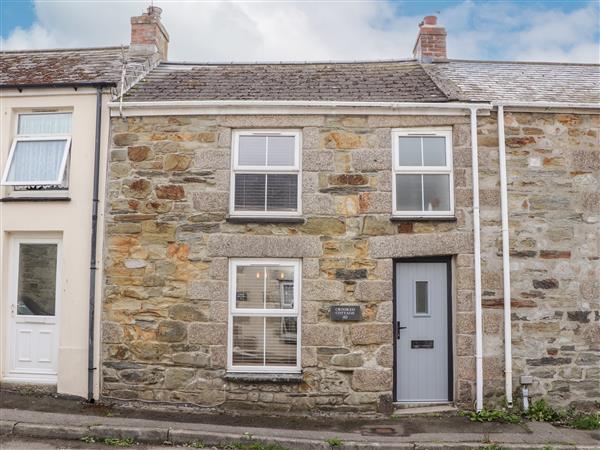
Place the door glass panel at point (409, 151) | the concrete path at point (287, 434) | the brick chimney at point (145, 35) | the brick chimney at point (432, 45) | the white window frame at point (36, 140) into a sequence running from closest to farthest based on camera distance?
the concrete path at point (287, 434) < the door glass panel at point (409, 151) < the white window frame at point (36, 140) < the brick chimney at point (145, 35) < the brick chimney at point (432, 45)

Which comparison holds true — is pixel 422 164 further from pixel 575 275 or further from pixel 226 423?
pixel 226 423

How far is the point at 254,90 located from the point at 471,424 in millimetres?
5755

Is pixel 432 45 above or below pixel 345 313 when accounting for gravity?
above

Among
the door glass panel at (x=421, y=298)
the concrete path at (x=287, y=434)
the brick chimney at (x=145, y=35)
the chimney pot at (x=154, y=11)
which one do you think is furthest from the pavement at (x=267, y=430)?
the chimney pot at (x=154, y=11)

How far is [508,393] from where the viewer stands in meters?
7.03

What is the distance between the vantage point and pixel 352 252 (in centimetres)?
728

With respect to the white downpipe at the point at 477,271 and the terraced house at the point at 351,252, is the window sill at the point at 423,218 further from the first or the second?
the white downpipe at the point at 477,271

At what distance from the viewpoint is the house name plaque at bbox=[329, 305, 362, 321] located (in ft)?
23.5

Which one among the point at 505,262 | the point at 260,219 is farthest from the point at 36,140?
the point at 505,262

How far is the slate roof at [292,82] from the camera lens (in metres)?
7.86

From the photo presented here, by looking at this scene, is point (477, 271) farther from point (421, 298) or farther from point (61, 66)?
point (61, 66)

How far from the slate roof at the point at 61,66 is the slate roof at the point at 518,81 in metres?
5.49

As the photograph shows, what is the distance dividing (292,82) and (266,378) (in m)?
4.79

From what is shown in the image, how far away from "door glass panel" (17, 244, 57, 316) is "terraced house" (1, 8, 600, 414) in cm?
109
